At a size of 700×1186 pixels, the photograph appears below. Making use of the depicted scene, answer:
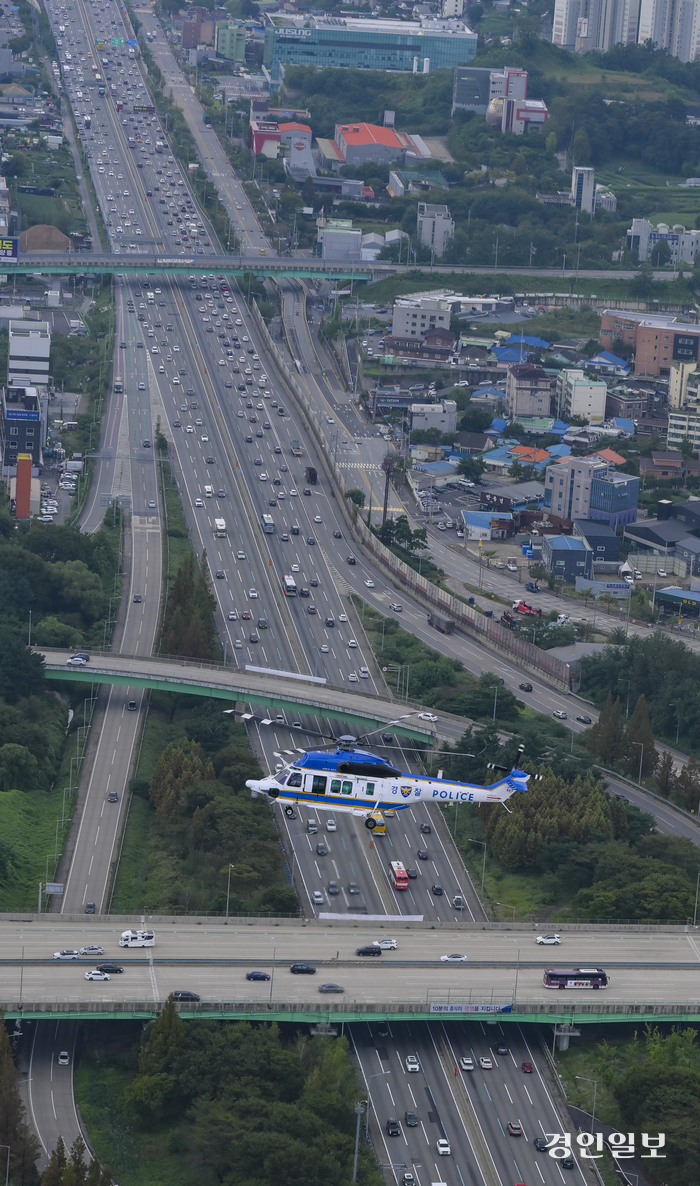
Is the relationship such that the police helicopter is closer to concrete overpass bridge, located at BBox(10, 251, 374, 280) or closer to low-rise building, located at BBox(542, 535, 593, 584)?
low-rise building, located at BBox(542, 535, 593, 584)

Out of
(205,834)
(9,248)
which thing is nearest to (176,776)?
(205,834)

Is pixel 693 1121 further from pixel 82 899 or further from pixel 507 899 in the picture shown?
pixel 82 899

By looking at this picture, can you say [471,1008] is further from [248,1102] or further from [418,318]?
[418,318]

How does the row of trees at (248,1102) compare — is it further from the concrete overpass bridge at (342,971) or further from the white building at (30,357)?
the white building at (30,357)

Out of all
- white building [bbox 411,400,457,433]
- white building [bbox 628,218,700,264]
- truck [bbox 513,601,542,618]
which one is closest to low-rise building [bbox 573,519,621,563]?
truck [bbox 513,601,542,618]

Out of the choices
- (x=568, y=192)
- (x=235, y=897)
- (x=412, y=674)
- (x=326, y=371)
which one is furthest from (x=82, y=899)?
(x=568, y=192)

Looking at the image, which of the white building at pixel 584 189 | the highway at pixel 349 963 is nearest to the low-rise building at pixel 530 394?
the white building at pixel 584 189

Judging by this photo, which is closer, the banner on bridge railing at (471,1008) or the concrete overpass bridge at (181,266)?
the banner on bridge railing at (471,1008)
